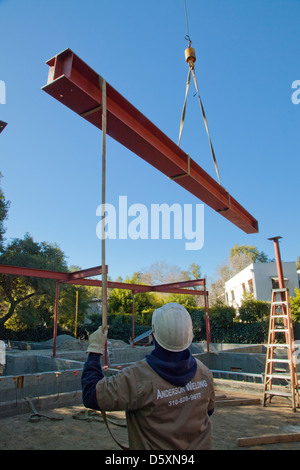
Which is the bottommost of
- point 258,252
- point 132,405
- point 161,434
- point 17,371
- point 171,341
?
point 17,371

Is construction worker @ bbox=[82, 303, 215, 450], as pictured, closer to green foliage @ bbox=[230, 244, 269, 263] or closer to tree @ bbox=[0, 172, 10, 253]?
tree @ bbox=[0, 172, 10, 253]

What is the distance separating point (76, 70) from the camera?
13.7 ft

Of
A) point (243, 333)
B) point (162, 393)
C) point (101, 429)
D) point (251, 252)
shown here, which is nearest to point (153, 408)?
point (162, 393)

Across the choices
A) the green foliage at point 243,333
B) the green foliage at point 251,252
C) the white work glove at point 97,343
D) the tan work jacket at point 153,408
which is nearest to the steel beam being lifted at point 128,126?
the white work glove at point 97,343

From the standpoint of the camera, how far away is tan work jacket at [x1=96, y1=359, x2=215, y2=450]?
1729mm

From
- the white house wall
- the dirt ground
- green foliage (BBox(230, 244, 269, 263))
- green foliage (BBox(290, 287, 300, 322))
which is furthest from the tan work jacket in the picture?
green foliage (BBox(230, 244, 269, 263))

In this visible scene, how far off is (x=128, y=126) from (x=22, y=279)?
21762mm

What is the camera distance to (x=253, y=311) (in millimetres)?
20109

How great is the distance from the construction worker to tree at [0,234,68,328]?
77.1ft

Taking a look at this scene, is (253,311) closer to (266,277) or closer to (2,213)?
(266,277)

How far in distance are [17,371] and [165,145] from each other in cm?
1159
